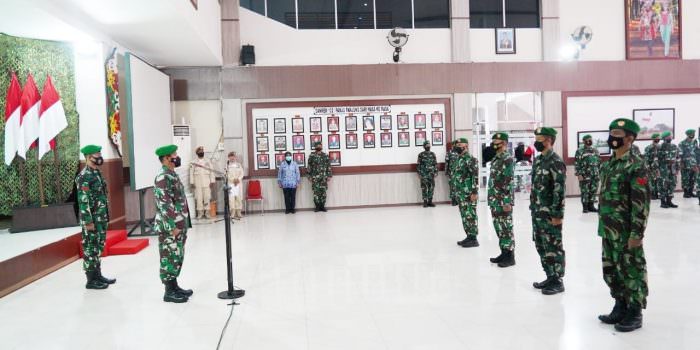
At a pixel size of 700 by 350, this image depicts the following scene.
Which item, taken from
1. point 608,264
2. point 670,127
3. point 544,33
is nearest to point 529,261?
point 608,264

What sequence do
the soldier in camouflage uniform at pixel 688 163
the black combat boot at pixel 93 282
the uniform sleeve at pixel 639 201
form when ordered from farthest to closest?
the soldier in camouflage uniform at pixel 688 163 → the black combat boot at pixel 93 282 → the uniform sleeve at pixel 639 201

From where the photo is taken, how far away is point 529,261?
5.43 meters

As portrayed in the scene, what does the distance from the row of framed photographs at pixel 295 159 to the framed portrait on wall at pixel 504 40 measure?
457 centimetres

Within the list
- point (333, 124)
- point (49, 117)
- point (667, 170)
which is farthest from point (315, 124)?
point (667, 170)

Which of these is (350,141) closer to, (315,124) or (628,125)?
(315,124)

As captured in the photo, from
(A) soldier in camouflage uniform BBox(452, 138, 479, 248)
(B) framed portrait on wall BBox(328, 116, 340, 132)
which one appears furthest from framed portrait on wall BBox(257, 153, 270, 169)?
(A) soldier in camouflage uniform BBox(452, 138, 479, 248)

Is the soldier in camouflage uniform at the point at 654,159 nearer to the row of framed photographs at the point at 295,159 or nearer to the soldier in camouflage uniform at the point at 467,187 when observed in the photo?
the soldier in camouflage uniform at the point at 467,187

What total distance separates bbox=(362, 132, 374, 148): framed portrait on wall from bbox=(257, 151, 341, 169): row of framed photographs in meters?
0.66

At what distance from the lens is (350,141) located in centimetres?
1119

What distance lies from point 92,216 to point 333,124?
670cm

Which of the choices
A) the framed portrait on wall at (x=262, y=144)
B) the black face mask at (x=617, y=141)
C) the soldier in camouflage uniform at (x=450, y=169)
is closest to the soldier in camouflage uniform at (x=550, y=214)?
the black face mask at (x=617, y=141)

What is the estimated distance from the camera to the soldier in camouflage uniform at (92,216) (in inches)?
195

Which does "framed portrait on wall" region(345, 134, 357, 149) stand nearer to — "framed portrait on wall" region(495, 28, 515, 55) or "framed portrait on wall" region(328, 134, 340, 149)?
"framed portrait on wall" region(328, 134, 340, 149)

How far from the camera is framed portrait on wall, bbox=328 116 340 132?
11.1 metres
